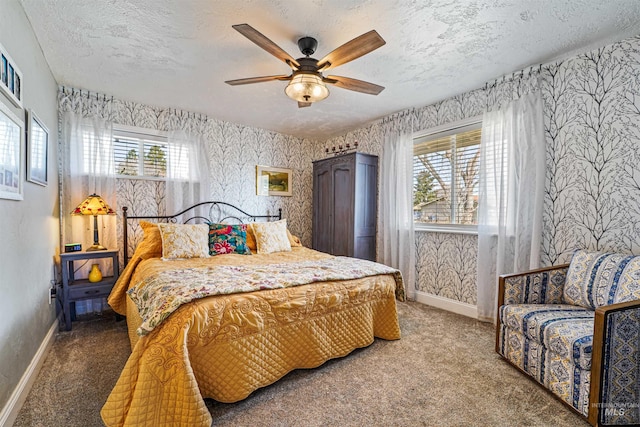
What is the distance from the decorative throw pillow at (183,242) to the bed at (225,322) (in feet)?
0.04

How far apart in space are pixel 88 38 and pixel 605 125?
13.4ft

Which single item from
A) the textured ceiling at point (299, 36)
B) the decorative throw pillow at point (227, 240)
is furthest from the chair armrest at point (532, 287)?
the decorative throw pillow at point (227, 240)

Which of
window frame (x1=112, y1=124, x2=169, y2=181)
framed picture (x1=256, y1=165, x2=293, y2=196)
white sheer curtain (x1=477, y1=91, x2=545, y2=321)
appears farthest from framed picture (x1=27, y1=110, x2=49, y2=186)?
white sheer curtain (x1=477, y1=91, x2=545, y2=321)

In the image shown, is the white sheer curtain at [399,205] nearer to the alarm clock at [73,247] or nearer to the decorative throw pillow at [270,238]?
the decorative throw pillow at [270,238]

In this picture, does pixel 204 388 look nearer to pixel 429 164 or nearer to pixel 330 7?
pixel 330 7

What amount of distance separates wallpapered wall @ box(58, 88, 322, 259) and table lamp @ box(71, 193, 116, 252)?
1.20 feet

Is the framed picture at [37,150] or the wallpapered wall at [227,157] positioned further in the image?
the wallpapered wall at [227,157]

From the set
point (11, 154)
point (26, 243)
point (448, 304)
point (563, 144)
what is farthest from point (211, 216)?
point (563, 144)

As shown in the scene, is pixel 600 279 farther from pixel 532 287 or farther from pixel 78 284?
pixel 78 284

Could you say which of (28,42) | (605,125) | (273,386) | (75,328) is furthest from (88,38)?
(605,125)

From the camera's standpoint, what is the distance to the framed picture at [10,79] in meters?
1.50

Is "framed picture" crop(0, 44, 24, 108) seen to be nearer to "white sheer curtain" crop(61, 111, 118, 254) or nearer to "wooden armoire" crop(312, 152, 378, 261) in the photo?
"white sheer curtain" crop(61, 111, 118, 254)

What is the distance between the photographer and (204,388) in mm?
1636

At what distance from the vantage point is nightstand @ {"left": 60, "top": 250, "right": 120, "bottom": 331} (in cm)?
268
